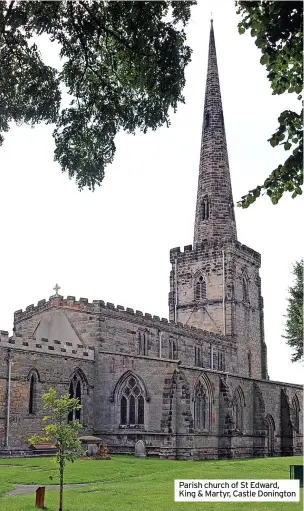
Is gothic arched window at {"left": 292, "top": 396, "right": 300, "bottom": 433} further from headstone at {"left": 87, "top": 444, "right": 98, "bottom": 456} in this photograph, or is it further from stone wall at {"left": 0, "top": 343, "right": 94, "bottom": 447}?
headstone at {"left": 87, "top": 444, "right": 98, "bottom": 456}

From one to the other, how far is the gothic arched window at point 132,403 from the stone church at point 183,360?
0.16ft

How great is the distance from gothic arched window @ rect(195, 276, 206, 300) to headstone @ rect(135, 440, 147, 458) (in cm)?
2144

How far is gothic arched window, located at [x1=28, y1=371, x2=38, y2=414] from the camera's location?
99.2 ft

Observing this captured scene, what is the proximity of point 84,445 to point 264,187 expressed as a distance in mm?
21994

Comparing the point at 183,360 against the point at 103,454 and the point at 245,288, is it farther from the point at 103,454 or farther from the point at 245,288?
the point at 103,454

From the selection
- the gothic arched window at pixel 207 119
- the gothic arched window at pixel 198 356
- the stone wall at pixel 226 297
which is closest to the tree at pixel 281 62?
the gothic arched window at pixel 198 356

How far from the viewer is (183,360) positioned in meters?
44.2

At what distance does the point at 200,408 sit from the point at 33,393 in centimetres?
1010

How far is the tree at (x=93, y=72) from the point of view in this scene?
11.1m

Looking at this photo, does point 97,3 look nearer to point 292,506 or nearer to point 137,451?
point 292,506

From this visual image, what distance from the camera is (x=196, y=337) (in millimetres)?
46469
